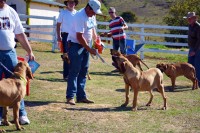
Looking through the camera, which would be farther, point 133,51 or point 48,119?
point 133,51

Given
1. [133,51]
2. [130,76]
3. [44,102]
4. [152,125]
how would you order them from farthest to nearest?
[133,51], [44,102], [130,76], [152,125]

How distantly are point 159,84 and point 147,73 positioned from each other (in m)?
0.35

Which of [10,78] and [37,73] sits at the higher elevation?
[10,78]

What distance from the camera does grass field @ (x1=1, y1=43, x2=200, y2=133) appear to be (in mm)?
5781

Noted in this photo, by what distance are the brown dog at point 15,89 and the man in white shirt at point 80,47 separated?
1600 mm

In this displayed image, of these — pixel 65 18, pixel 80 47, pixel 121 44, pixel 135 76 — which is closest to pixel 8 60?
pixel 80 47

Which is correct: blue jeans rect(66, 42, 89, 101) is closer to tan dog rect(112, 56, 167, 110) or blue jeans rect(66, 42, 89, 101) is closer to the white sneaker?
tan dog rect(112, 56, 167, 110)

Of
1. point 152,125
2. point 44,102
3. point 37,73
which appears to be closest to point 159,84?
point 152,125

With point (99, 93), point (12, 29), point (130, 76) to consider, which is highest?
point (12, 29)

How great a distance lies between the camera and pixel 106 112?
22.1ft

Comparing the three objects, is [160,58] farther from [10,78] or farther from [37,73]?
[10,78]

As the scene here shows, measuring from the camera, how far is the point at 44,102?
7.34 meters

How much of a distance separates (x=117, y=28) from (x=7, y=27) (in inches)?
A: 219

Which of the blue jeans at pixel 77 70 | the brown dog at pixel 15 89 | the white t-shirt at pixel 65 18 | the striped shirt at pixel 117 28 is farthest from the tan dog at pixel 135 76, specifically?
the striped shirt at pixel 117 28
